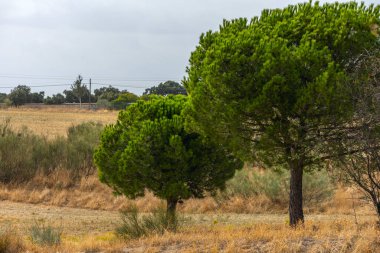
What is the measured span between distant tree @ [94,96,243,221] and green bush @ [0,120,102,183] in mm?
9699

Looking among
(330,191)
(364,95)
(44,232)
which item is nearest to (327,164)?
(364,95)

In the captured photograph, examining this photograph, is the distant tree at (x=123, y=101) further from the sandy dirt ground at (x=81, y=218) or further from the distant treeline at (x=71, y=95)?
the sandy dirt ground at (x=81, y=218)

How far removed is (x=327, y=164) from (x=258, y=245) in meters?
2.76

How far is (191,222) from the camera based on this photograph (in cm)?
1324

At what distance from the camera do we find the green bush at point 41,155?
77.7 ft

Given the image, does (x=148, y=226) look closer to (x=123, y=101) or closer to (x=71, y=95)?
(x=123, y=101)

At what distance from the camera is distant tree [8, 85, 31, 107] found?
94312 millimetres

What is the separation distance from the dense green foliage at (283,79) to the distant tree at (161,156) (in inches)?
106

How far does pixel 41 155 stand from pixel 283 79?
60.2 feet

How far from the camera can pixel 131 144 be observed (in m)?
13.2

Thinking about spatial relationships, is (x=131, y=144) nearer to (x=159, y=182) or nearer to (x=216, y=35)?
(x=159, y=182)

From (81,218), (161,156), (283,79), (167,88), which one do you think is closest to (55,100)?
(167,88)

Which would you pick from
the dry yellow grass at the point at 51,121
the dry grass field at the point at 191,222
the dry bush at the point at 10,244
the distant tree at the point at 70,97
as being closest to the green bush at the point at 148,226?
the dry grass field at the point at 191,222

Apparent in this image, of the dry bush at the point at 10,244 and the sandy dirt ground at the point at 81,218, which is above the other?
the dry bush at the point at 10,244
